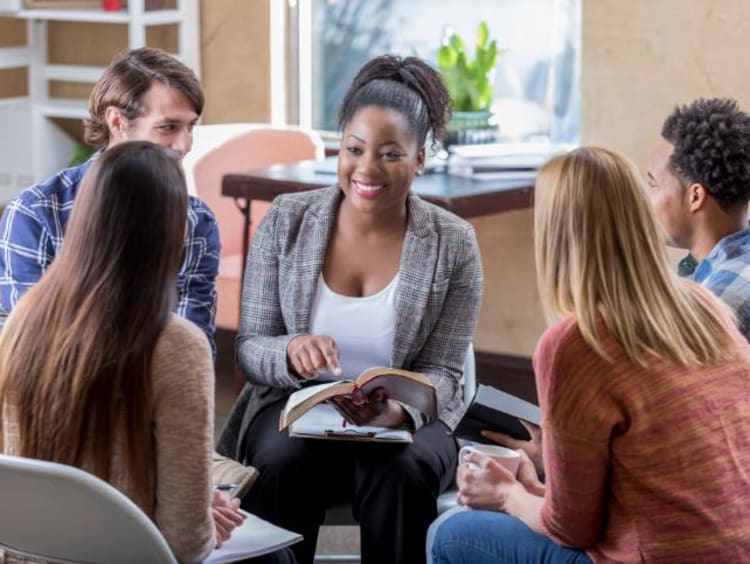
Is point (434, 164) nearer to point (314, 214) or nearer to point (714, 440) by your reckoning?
point (314, 214)

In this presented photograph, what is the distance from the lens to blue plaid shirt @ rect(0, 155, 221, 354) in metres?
2.40

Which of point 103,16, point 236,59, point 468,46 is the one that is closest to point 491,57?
point 468,46

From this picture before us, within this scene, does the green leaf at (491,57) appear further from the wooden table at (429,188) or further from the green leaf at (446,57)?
the wooden table at (429,188)

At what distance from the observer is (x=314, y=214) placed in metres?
2.53

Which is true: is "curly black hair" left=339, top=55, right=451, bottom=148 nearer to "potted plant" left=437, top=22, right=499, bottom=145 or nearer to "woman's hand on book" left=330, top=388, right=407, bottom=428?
"woman's hand on book" left=330, top=388, right=407, bottom=428

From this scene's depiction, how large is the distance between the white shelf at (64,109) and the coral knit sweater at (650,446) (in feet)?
11.0

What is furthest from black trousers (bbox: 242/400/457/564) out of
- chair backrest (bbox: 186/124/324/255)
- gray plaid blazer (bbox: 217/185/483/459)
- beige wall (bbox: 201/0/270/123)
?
beige wall (bbox: 201/0/270/123)

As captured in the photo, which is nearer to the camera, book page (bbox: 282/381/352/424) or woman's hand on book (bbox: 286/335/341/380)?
book page (bbox: 282/381/352/424)

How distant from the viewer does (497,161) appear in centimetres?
393

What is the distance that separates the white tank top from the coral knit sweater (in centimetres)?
73

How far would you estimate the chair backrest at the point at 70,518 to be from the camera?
1579 mm

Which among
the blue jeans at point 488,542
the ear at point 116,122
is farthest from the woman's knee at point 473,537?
the ear at point 116,122

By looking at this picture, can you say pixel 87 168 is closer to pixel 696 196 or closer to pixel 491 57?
pixel 696 196

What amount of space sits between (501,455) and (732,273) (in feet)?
1.51
